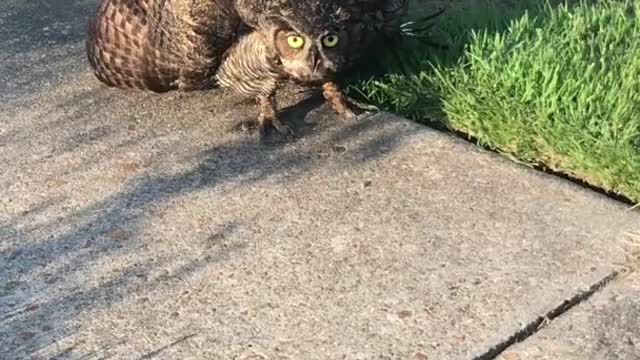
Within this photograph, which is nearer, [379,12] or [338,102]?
[379,12]

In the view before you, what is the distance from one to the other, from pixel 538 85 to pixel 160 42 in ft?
4.69

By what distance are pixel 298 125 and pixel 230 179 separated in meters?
0.49

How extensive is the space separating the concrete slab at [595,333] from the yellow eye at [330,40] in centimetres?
131

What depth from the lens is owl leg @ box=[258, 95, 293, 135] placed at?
167 inches

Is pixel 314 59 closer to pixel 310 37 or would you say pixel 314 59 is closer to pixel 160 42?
pixel 310 37

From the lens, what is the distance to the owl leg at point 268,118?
4242 millimetres

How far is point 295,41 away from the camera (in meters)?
3.97

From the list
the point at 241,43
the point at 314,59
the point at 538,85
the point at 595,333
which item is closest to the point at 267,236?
the point at 314,59

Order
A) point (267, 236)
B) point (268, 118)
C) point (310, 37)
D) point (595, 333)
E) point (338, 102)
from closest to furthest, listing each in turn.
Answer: point (595, 333) → point (267, 236) → point (310, 37) → point (268, 118) → point (338, 102)

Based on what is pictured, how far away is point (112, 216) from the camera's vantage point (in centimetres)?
376

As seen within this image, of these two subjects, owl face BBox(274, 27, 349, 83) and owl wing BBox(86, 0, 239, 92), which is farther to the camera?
owl wing BBox(86, 0, 239, 92)

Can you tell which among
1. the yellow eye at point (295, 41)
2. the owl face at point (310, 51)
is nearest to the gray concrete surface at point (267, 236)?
the owl face at point (310, 51)

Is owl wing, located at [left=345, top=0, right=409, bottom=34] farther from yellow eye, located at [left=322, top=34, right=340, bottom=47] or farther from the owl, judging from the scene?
yellow eye, located at [left=322, top=34, right=340, bottom=47]

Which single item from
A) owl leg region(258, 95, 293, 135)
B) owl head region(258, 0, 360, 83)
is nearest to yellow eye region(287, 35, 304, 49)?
owl head region(258, 0, 360, 83)
